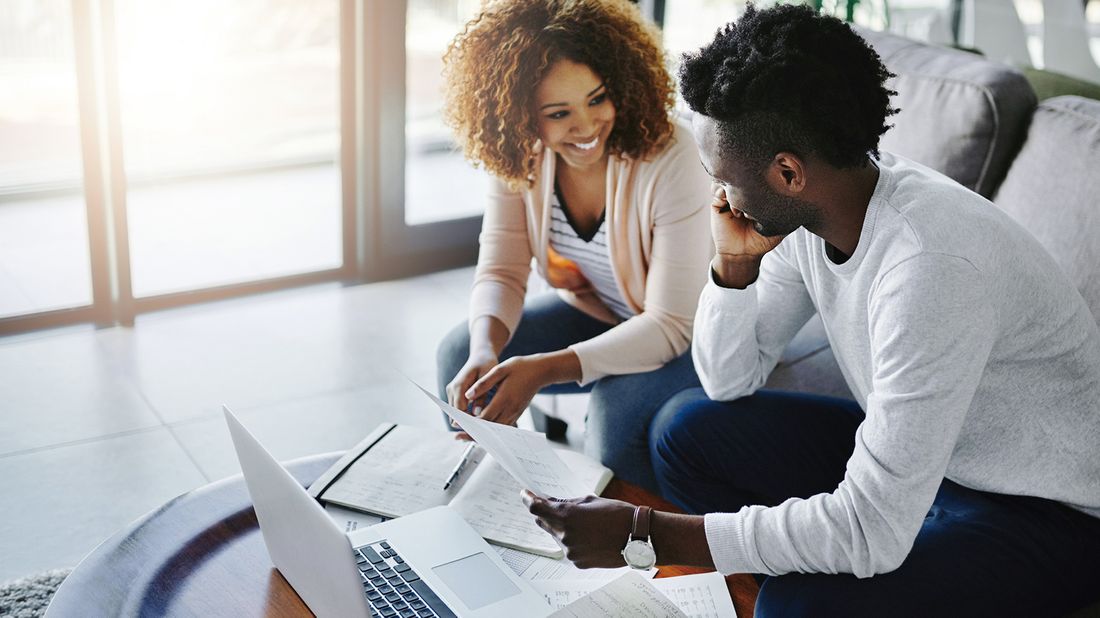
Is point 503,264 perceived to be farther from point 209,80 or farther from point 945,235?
point 209,80

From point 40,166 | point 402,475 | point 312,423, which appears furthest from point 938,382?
point 40,166

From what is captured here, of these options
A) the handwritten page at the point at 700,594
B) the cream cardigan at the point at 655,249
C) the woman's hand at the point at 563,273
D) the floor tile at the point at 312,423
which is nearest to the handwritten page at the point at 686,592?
the handwritten page at the point at 700,594

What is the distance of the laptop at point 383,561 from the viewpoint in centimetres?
106

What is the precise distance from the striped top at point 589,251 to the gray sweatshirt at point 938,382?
642 millimetres

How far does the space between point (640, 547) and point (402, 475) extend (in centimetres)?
38

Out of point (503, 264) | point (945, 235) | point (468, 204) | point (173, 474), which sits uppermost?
point (945, 235)

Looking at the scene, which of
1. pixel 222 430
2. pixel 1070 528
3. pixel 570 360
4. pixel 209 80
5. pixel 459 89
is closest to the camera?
pixel 1070 528

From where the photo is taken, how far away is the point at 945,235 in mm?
1220

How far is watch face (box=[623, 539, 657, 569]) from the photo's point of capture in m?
1.28

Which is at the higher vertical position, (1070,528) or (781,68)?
(781,68)

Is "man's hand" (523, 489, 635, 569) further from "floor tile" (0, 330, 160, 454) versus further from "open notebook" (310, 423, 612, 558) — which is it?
"floor tile" (0, 330, 160, 454)

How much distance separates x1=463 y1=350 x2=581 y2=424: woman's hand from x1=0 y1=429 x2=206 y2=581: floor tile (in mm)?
794

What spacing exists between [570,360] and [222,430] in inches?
41.5

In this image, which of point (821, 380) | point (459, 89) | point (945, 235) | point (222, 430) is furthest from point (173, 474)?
point (945, 235)
